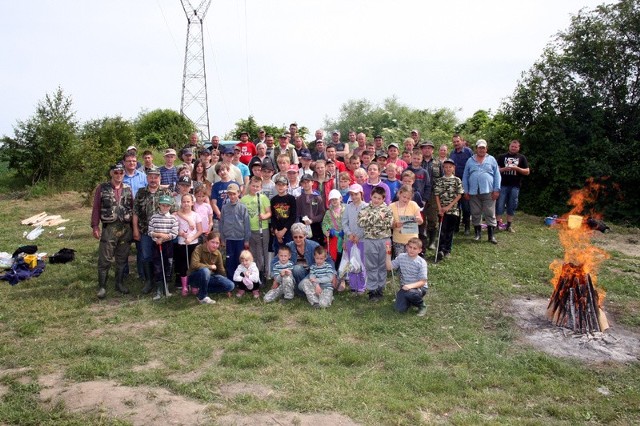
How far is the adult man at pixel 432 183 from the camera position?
956 centimetres

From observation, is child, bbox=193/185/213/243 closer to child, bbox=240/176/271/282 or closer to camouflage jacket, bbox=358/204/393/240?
child, bbox=240/176/271/282

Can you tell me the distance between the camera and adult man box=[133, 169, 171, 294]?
7.95m

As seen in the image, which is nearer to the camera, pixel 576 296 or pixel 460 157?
pixel 576 296

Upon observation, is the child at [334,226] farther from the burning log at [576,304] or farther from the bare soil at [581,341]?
the burning log at [576,304]

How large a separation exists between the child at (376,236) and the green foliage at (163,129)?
24.0 m

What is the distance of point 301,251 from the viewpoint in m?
7.97

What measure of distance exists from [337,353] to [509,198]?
723cm

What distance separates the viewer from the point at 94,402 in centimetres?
475

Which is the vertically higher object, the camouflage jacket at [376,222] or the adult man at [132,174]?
the adult man at [132,174]

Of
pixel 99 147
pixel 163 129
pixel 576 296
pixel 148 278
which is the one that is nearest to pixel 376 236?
pixel 576 296

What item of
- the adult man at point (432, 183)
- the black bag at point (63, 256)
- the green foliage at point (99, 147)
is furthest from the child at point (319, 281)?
the green foliage at point (99, 147)

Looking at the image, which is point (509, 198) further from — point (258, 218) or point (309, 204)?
point (258, 218)

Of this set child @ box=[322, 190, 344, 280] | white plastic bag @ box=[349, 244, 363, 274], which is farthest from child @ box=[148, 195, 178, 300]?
white plastic bag @ box=[349, 244, 363, 274]

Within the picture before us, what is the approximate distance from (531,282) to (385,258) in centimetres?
254
